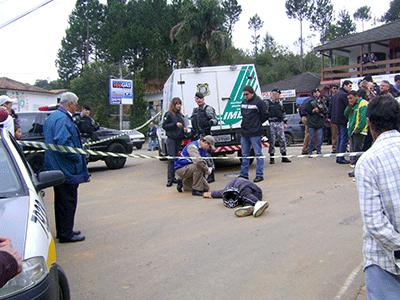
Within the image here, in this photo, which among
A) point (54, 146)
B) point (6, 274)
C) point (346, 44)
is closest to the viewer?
point (6, 274)

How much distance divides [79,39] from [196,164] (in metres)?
53.9

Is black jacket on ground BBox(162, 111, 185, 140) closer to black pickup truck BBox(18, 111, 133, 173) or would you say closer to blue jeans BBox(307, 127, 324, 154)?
black pickup truck BBox(18, 111, 133, 173)

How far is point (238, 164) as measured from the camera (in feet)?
41.9

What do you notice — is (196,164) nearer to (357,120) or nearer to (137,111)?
(357,120)

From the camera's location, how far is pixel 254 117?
9.30m

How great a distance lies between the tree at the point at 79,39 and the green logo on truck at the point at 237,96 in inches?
1867

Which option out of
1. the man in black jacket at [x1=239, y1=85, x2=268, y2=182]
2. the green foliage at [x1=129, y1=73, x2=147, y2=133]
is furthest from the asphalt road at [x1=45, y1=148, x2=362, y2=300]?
the green foliage at [x1=129, y1=73, x2=147, y2=133]

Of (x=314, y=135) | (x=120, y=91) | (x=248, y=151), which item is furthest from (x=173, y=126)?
(x=120, y=91)

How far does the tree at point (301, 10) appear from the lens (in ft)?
220

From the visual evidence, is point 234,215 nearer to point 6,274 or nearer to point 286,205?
point 286,205

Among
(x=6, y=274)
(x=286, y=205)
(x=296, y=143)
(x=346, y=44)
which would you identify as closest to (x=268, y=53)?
(x=346, y=44)

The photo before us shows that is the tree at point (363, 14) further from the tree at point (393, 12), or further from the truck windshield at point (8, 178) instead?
the truck windshield at point (8, 178)

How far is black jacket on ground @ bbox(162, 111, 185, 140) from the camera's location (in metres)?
9.69

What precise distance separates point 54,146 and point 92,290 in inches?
80.2
